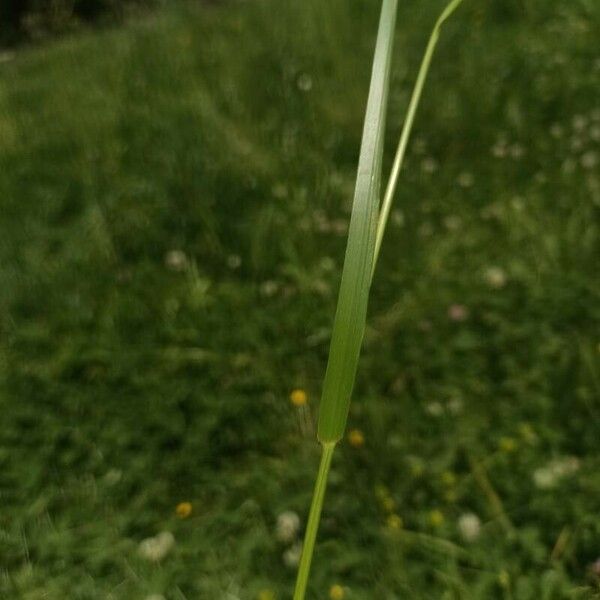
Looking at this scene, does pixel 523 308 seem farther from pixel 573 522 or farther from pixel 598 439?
pixel 573 522

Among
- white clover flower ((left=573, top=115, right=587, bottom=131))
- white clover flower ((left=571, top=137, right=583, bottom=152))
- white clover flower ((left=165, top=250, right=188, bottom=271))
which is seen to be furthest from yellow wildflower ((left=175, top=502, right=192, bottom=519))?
white clover flower ((left=573, top=115, right=587, bottom=131))

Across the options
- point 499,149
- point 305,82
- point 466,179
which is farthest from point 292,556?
point 305,82

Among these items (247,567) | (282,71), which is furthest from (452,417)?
(282,71)

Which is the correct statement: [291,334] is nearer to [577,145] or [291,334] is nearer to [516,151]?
[516,151]

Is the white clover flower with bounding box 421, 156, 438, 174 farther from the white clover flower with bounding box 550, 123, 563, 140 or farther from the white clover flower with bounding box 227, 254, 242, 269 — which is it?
the white clover flower with bounding box 227, 254, 242, 269

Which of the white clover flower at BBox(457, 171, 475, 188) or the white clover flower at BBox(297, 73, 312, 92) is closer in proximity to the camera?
the white clover flower at BBox(457, 171, 475, 188)

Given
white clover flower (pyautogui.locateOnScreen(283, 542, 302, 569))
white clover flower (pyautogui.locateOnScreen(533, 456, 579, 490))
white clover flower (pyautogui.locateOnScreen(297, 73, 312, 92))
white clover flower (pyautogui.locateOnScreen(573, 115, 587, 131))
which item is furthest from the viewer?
white clover flower (pyautogui.locateOnScreen(297, 73, 312, 92))

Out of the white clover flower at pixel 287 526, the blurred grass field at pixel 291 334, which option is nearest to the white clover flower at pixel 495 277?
the blurred grass field at pixel 291 334
